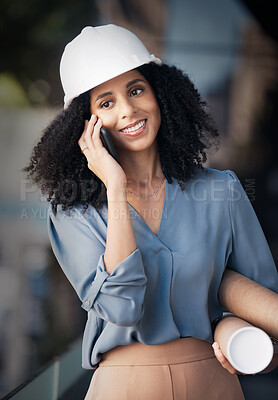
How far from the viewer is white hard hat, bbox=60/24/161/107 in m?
1.20

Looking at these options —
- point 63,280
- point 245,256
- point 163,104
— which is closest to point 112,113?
point 163,104

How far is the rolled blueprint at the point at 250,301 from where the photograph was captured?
42.8 inches

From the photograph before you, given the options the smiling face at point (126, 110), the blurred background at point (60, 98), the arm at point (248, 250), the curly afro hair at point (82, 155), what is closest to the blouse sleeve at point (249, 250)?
the arm at point (248, 250)

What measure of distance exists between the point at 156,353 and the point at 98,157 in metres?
0.49

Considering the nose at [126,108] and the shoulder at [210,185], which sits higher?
the nose at [126,108]

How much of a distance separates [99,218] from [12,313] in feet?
6.25

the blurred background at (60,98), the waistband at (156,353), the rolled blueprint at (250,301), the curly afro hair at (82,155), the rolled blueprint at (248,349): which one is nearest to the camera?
the rolled blueprint at (248,349)

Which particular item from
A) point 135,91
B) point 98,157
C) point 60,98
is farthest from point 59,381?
point 60,98

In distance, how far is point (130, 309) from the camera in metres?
1.09

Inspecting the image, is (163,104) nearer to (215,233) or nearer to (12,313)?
(215,233)

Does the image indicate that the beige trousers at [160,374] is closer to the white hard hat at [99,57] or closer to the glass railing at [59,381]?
the glass railing at [59,381]

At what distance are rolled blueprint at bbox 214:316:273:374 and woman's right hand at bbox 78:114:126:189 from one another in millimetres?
432

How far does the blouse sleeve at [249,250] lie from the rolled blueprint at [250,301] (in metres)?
0.04

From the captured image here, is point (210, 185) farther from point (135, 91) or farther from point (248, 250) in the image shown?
point (135, 91)
